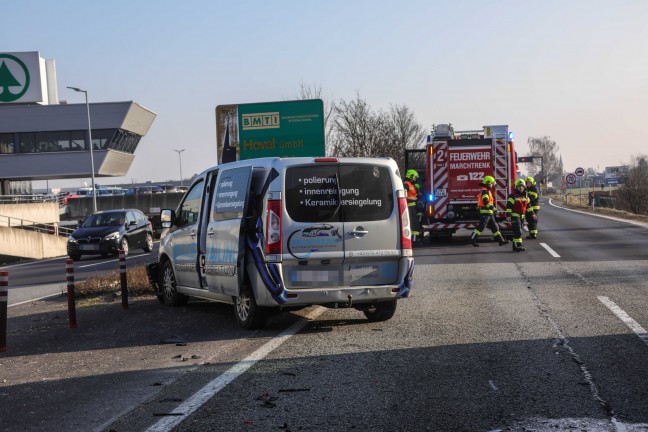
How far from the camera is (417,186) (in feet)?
74.7

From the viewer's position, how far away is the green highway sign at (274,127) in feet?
73.1

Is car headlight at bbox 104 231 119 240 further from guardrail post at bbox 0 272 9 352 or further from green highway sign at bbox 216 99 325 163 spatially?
guardrail post at bbox 0 272 9 352

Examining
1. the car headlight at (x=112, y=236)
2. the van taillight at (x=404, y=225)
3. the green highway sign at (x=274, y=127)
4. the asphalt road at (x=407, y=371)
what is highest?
the green highway sign at (x=274, y=127)

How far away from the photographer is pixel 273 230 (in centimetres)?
901

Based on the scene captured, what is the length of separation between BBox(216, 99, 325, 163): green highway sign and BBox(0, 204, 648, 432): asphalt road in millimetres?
10904

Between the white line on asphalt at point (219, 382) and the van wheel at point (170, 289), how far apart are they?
2991 millimetres

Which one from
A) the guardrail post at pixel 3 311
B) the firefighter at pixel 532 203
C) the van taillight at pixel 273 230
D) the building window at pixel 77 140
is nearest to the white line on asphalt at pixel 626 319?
the van taillight at pixel 273 230

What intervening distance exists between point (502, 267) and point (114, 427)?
11.8m

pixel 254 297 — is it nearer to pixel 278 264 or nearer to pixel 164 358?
pixel 278 264

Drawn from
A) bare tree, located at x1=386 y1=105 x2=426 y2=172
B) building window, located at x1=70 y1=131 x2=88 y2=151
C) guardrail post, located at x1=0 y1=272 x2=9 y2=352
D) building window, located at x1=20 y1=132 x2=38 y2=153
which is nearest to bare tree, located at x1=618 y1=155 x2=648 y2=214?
bare tree, located at x1=386 y1=105 x2=426 y2=172

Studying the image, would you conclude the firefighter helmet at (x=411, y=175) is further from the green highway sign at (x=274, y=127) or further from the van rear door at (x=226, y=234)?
the van rear door at (x=226, y=234)

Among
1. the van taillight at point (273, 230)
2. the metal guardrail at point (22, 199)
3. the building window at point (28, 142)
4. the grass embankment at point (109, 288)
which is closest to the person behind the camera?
the van taillight at point (273, 230)

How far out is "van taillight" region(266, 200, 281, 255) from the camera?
9.00 metres

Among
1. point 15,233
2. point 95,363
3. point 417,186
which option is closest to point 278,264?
point 95,363
